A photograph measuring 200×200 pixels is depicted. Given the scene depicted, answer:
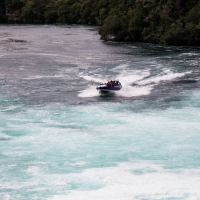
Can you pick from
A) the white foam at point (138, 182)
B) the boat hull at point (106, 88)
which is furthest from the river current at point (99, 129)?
the boat hull at point (106, 88)

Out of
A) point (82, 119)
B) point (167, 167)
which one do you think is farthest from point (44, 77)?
point (167, 167)

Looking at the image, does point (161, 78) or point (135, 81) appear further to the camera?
point (161, 78)

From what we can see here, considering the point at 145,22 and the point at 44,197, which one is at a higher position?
the point at 145,22

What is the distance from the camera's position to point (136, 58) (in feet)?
255

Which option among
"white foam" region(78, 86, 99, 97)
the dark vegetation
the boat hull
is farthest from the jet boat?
the dark vegetation

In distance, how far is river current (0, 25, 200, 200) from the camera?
3347 cm

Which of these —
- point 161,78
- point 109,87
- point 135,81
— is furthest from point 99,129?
point 161,78

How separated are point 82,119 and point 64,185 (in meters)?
13.8

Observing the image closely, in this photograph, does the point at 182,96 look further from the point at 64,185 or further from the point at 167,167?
the point at 64,185

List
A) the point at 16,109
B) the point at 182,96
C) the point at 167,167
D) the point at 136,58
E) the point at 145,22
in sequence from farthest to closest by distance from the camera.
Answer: the point at 145,22, the point at 136,58, the point at 182,96, the point at 16,109, the point at 167,167

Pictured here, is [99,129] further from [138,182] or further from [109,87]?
[109,87]

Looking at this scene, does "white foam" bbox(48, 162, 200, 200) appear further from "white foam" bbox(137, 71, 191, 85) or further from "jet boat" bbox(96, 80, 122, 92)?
"white foam" bbox(137, 71, 191, 85)

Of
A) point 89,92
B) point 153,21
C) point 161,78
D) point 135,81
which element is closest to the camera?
point 89,92

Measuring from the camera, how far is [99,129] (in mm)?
43969
